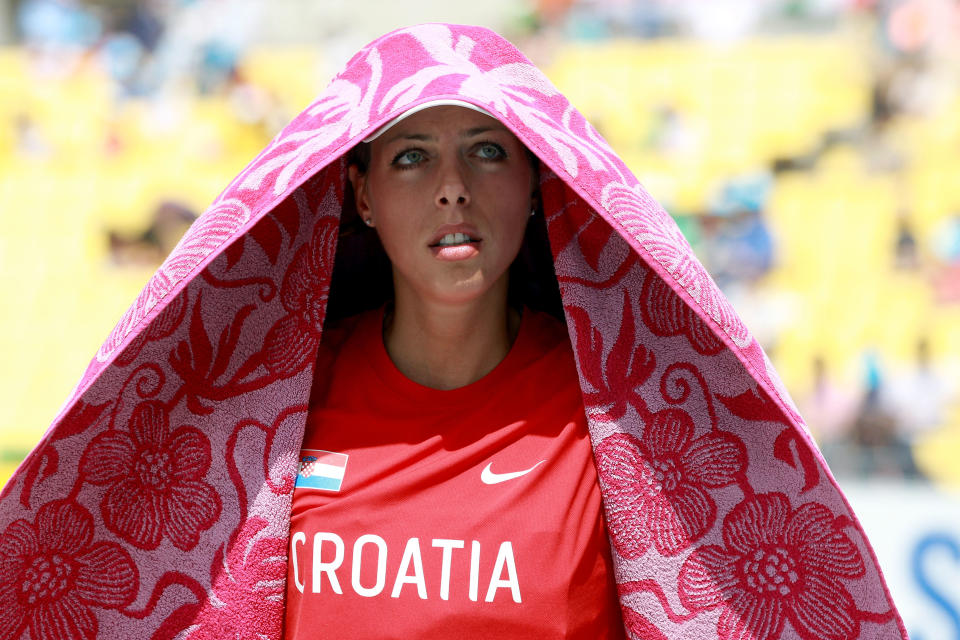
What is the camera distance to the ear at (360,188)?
63.4 inches

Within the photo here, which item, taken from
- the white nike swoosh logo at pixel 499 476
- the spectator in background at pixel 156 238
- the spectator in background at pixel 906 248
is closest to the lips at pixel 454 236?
the white nike swoosh logo at pixel 499 476

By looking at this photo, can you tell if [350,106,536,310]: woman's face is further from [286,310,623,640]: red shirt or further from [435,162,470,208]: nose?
[286,310,623,640]: red shirt

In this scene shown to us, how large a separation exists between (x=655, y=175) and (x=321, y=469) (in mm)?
5113

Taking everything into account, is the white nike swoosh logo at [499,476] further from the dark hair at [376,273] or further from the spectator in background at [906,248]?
the spectator in background at [906,248]

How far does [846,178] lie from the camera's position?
6.21 metres

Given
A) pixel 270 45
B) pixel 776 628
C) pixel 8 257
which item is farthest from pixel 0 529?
pixel 270 45

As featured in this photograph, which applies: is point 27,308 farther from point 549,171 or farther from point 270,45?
point 549,171

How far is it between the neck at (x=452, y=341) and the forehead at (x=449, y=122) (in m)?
0.26

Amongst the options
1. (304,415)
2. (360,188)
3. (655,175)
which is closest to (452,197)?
(360,188)

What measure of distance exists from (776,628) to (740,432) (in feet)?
0.82

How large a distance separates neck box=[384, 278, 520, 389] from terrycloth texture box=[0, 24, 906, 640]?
162mm

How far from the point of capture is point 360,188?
5.31ft

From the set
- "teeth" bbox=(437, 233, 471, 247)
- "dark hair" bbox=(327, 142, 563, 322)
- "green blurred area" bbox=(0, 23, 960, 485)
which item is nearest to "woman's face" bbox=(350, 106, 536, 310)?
"teeth" bbox=(437, 233, 471, 247)

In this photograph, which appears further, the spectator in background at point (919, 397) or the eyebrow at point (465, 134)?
the spectator in background at point (919, 397)
